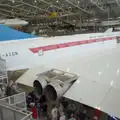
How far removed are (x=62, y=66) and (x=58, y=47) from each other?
299 centimetres

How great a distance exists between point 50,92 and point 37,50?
4922mm

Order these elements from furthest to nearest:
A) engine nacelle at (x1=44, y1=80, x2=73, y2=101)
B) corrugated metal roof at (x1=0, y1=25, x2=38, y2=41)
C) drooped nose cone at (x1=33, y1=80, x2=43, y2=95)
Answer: corrugated metal roof at (x1=0, y1=25, x2=38, y2=41), drooped nose cone at (x1=33, y1=80, x2=43, y2=95), engine nacelle at (x1=44, y1=80, x2=73, y2=101)

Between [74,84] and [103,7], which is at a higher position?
[103,7]

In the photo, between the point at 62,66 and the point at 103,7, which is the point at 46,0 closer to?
the point at 103,7

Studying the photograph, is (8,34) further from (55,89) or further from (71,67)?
(55,89)

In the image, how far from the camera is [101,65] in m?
9.62

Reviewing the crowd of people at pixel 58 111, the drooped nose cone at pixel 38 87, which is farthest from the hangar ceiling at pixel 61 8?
the drooped nose cone at pixel 38 87

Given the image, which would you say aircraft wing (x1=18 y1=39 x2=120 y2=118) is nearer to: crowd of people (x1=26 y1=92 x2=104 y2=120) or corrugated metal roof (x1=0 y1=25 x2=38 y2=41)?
crowd of people (x1=26 y1=92 x2=104 y2=120)

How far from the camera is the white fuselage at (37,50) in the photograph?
1077 centimetres

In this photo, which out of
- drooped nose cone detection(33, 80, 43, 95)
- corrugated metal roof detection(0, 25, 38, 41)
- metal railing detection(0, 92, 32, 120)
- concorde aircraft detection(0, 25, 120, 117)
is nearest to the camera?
metal railing detection(0, 92, 32, 120)

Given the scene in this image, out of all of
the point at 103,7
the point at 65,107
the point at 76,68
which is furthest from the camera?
the point at 103,7

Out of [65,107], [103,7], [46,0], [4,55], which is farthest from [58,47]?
[103,7]

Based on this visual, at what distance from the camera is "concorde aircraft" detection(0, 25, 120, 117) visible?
645 cm

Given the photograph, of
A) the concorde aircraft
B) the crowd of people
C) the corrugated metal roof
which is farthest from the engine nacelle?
the corrugated metal roof
